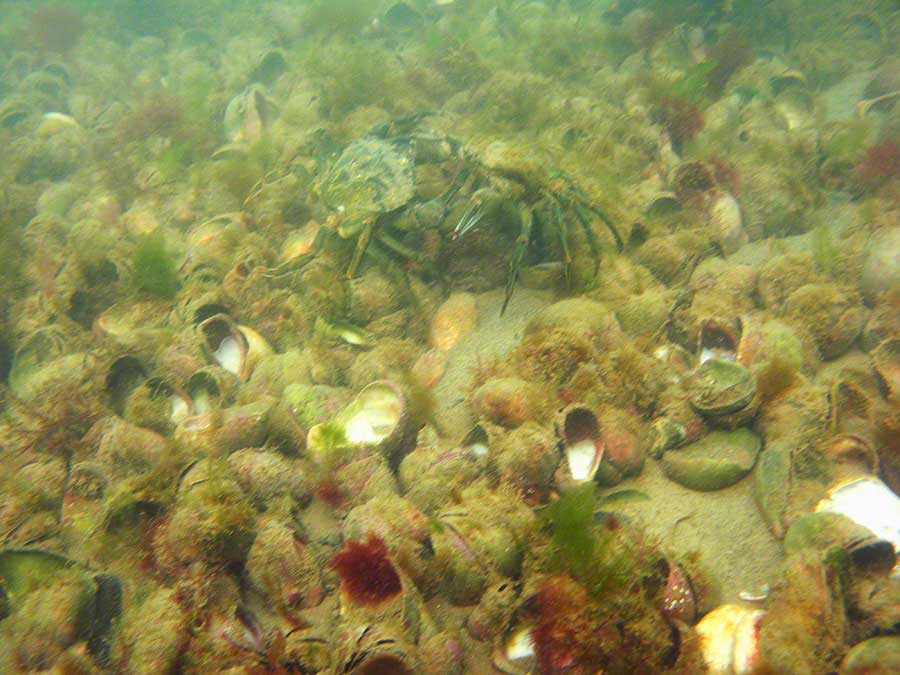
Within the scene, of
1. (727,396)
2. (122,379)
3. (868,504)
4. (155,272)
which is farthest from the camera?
A: (155,272)

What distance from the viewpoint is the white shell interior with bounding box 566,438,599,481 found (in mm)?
3225

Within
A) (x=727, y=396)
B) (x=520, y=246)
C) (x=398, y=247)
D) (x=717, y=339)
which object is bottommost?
(x=717, y=339)

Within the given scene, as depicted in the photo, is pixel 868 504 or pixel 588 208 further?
pixel 588 208

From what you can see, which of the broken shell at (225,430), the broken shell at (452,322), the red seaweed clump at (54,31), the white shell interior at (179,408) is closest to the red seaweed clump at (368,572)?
the broken shell at (225,430)

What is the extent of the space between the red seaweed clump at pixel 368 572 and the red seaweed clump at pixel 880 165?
607cm

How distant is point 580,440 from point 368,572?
5.14 ft

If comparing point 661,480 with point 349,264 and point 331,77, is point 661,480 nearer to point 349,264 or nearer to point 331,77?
point 349,264

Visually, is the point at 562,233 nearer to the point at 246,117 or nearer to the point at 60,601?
the point at 60,601

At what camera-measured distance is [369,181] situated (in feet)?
15.2

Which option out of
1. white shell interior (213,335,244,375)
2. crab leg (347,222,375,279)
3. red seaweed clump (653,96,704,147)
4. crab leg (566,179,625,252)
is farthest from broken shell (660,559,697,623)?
red seaweed clump (653,96,704,147)

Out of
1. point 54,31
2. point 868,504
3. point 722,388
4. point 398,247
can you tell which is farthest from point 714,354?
point 54,31

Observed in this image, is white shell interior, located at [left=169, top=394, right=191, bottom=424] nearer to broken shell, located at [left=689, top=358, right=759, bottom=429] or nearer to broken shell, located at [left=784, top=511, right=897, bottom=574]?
broken shell, located at [left=689, top=358, right=759, bottom=429]

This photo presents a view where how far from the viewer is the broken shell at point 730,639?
226 centimetres

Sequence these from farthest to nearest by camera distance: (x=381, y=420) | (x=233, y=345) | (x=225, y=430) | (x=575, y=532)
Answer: (x=233, y=345) < (x=381, y=420) < (x=225, y=430) < (x=575, y=532)
